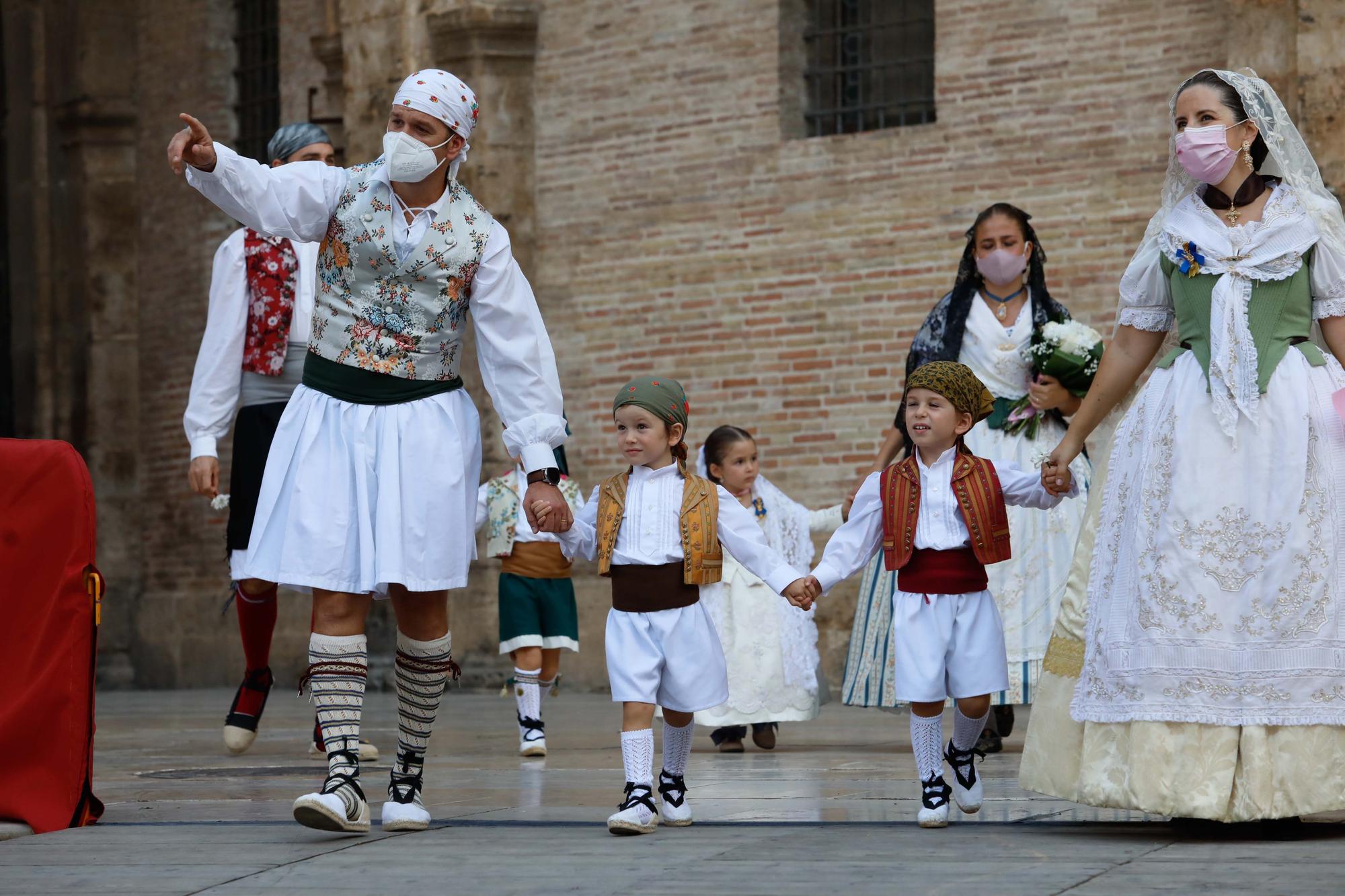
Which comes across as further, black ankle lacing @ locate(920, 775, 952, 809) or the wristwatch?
the wristwatch

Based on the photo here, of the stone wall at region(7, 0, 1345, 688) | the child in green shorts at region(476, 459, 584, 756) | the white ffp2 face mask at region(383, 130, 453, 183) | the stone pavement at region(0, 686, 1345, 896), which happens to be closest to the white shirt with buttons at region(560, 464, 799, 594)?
the stone pavement at region(0, 686, 1345, 896)

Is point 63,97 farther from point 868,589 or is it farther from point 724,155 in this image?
point 868,589

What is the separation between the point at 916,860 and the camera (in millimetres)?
4586

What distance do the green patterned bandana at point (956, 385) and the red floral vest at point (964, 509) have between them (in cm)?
17

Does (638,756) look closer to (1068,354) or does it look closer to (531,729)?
(1068,354)

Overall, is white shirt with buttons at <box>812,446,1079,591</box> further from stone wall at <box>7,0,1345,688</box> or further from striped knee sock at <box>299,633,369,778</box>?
stone wall at <box>7,0,1345,688</box>

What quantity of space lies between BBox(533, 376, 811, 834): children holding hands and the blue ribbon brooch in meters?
1.32

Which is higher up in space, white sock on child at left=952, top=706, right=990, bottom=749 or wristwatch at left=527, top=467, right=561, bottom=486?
wristwatch at left=527, top=467, right=561, bottom=486

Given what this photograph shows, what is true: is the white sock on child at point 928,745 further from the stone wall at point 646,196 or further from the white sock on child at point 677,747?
the stone wall at point 646,196

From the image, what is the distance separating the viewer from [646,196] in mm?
13523

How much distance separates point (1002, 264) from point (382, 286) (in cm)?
339

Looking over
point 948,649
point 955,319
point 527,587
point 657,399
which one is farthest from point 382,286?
point 527,587

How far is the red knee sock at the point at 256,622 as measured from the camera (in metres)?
7.79

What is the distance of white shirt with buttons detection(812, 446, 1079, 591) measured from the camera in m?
5.73
